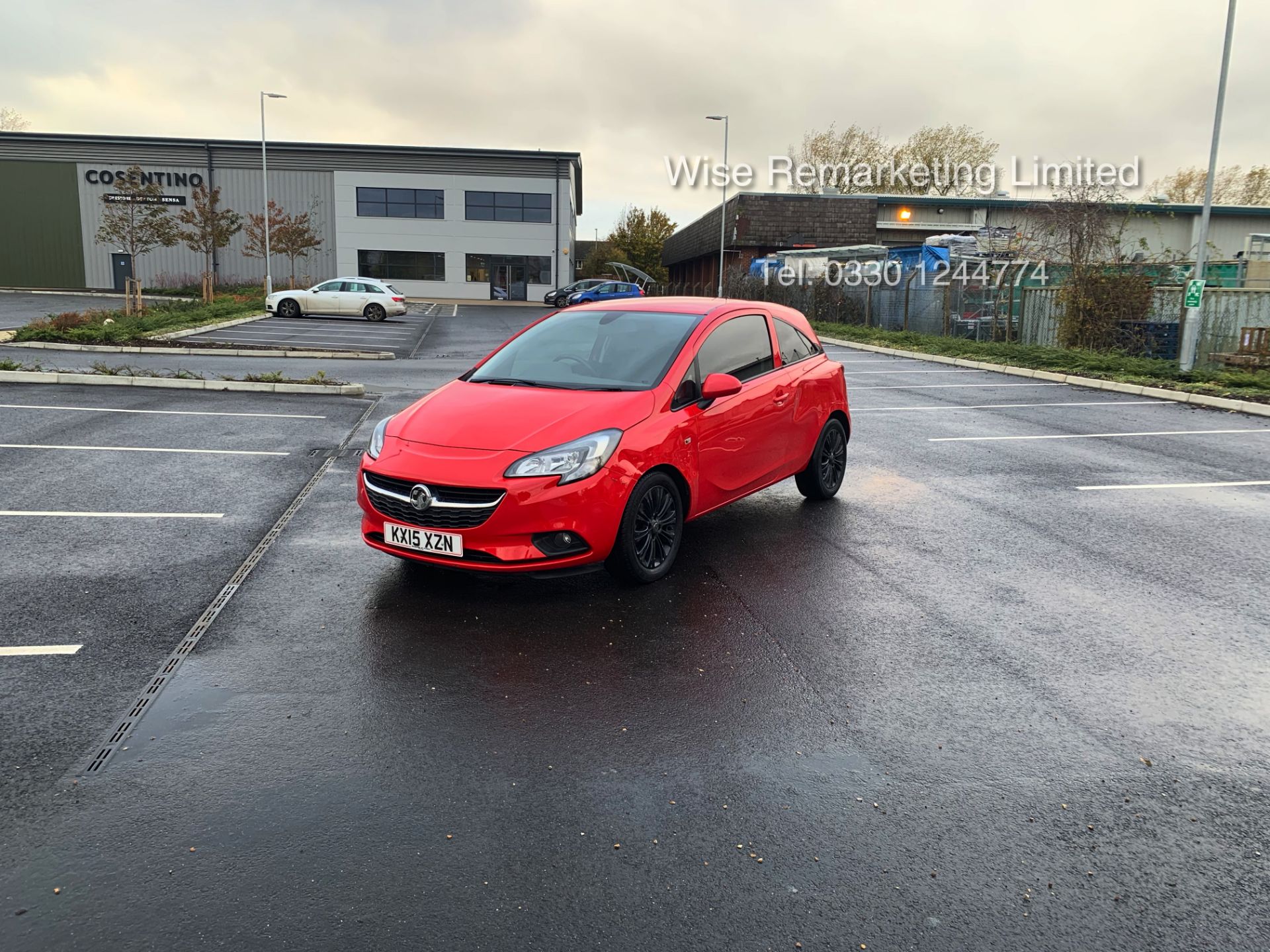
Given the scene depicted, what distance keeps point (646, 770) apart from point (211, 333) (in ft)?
80.1

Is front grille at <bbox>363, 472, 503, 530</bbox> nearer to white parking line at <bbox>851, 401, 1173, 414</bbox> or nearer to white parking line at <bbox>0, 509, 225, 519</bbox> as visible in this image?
white parking line at <bbox>0, 509, 225, 519</bbox>

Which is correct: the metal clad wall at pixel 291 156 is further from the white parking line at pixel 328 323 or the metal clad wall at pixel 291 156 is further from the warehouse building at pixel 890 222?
the white parking line at pixel 328 323

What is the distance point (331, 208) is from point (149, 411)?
46276 mm

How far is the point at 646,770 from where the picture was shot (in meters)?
3.67

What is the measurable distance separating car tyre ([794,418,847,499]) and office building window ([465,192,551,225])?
1949 inches

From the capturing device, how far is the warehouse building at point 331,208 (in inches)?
2087

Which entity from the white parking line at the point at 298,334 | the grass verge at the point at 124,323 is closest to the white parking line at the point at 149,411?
the grass verge at the point at 124,323

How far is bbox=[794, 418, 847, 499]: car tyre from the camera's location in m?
7.87

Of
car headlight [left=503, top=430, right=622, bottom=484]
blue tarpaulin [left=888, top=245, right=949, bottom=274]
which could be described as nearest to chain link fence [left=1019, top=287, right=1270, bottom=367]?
blue tarpaulin [left=888, top=245, right=949, bottom=274]

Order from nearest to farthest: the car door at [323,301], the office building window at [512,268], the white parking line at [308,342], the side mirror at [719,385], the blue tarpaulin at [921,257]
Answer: the side mirror at [719,385]
the white parking line at [308,342]
the blue tarpaulin at [921,257]
the car door at [323,301]
the office building window at [512,268]

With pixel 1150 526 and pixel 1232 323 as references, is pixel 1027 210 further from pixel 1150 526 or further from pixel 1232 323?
pixel 1150 526

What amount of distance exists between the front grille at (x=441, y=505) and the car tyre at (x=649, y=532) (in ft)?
2.56

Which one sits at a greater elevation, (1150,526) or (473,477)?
(473,477)

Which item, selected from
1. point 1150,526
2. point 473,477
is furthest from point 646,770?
point 1150,526
